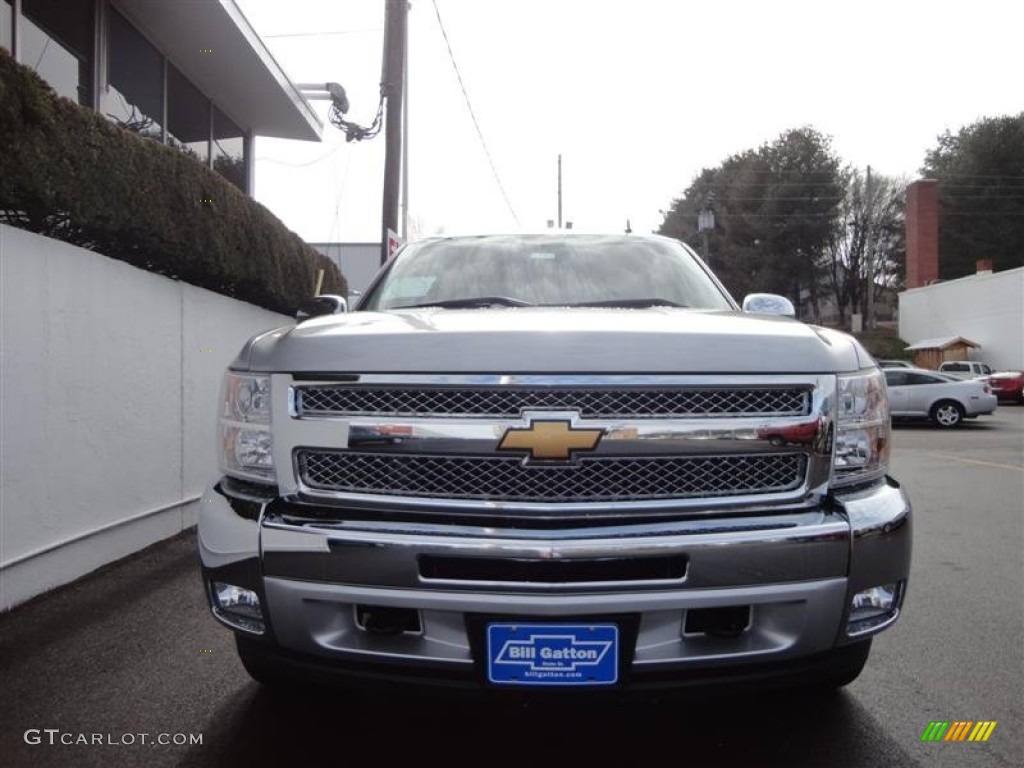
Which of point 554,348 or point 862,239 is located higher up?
point 862,239

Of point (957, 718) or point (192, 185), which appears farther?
point (192, 185)

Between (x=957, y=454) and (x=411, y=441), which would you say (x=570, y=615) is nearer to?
(x=411, y=441)

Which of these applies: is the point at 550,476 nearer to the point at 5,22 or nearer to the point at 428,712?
the point at 428,712

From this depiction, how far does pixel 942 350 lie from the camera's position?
106 feet

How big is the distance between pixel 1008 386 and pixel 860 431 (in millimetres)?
26344

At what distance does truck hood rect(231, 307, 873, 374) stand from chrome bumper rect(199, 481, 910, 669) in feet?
1.34

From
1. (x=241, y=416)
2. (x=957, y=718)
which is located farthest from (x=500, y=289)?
(x=957, y=718)

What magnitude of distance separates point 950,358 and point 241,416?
35133 millimetres

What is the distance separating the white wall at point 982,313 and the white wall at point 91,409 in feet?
102

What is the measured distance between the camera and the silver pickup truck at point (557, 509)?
199 centimetres

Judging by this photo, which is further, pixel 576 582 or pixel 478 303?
pixel 478 303

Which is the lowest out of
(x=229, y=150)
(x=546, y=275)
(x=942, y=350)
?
(x=546, y=275)

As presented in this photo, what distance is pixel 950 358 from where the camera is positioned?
106 feet
